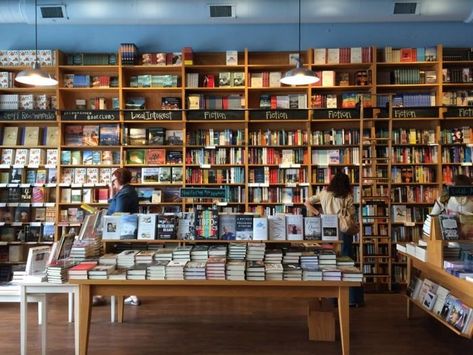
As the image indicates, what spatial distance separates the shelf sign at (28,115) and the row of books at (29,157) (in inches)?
19.8

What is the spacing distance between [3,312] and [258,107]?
439 cm

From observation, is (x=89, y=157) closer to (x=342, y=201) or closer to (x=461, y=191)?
(x=342, y=201)

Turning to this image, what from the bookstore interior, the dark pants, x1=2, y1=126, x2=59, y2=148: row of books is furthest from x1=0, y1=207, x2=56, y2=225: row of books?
the dark pants

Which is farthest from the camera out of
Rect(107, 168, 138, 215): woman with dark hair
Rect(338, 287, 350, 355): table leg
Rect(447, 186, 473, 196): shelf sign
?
Rect(107, 168, 138, 215): woman with dark hair

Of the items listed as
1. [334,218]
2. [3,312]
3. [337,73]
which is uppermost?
[337,73]

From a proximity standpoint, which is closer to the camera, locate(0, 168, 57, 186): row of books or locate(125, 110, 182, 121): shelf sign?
locate(125, 110, 182, 121): shelf sign

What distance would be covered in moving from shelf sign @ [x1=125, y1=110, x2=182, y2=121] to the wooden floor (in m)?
2.65

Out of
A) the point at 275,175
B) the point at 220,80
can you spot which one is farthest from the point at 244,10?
the point at 275,175

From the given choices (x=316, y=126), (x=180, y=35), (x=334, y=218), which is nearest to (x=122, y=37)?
(x=180, y=35)

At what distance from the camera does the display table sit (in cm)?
340

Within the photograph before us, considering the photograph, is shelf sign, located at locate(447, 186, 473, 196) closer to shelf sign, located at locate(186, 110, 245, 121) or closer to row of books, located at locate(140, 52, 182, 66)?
shelf sign, located at locate(186, 110, 245, 121)

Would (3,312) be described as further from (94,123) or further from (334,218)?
(334,218)

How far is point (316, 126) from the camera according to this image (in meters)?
6.80

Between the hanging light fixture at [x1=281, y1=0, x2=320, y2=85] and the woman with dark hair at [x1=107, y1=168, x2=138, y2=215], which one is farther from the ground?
the hanging light fixture at [x1=281, y1=0, x2=320, y2=85]
